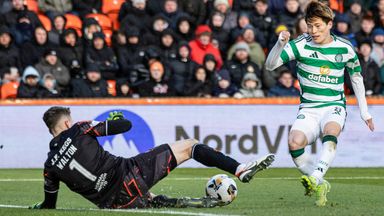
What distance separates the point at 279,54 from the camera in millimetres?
11000

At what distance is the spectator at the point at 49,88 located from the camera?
59.7 feet

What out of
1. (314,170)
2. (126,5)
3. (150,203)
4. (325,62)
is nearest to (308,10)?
(325,62)

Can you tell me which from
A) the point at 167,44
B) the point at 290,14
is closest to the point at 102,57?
the point at 167,44

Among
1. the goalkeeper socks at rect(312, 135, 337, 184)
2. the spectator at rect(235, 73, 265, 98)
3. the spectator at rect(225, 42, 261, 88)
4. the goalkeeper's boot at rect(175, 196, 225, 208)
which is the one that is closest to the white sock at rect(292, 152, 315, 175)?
the goalkeeper socks at rect(312, 135, 337, 184)

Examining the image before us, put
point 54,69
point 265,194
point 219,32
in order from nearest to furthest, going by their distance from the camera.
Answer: point 265,194 < point 54,69 < point 219,32

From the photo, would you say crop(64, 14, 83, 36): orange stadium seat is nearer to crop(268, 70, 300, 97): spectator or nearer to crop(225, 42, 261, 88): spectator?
crop(225, 42, 261, 88): spectator

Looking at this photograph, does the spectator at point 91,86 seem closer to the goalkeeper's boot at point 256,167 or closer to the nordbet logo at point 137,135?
the nordbet logo at point 137,135

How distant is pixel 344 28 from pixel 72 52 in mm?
5390

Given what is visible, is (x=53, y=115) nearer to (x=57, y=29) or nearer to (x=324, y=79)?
(x=324, y=79)

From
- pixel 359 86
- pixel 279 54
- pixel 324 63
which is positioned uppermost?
pixel 279 54

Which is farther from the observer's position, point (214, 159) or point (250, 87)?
point (250, 87)

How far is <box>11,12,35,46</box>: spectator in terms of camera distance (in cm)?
1964

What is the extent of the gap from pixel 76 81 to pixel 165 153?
29.5 ft

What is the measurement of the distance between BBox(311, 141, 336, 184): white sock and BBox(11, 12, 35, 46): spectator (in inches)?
398
